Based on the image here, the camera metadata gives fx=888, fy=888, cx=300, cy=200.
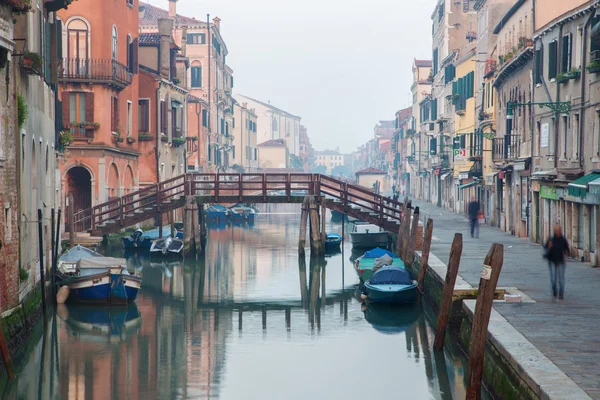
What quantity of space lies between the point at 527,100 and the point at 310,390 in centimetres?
1817

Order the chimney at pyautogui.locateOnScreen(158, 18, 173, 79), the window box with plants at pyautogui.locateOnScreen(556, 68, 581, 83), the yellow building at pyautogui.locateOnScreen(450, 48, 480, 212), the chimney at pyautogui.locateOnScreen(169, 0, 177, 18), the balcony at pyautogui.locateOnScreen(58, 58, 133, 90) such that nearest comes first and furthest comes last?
the window box with plants at pyautogui.locateOnScreen(556, 68, 581, 83), the balcony at pyautogui.locateOnScreen(58, 58, 133, 90), the chimney at pyautogui.locateOnScreen(158, 18, 173, 79), the yellow building at pyautogui.locateOnScreen(450, 48, 480, 212), the chimney at pyautogui.locateOnScreen(169, 0, 177, 18)

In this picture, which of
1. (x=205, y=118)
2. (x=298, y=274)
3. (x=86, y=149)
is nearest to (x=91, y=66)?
(x=86, y=149)

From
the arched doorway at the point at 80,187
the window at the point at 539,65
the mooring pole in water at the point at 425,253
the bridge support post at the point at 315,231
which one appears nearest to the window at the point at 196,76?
the arched doorway at the point at 80,187

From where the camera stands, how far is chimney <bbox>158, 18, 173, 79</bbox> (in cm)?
4506

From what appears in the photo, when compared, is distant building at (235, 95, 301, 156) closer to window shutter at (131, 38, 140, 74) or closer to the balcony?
window shutter at (131, 38, 140, 74)

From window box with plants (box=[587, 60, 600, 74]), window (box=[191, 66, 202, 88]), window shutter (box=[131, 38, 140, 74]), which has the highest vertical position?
window (box=[191, 66, 202, 88])

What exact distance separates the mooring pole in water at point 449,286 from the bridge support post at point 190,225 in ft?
59.6

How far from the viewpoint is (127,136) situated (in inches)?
1535

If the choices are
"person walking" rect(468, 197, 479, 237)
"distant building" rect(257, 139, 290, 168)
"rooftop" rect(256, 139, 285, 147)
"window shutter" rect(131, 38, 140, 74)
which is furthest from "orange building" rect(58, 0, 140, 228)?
"rooftop" rect(256, 139, 285, 147)

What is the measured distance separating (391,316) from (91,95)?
60.0 feet

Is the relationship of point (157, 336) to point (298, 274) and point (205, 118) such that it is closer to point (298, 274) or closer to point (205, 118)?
point (298, 274)

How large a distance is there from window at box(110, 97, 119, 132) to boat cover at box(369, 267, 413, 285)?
670 inches

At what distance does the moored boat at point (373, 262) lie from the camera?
26.5m

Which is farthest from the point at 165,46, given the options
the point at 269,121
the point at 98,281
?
the point at 269,121
